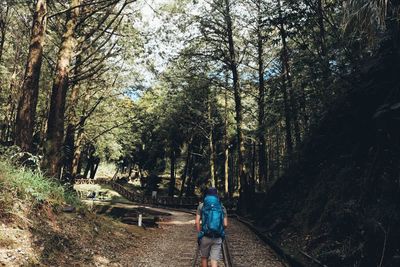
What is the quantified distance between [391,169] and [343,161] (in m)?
3.69

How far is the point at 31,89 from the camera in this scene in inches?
388

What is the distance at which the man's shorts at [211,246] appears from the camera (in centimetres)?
632

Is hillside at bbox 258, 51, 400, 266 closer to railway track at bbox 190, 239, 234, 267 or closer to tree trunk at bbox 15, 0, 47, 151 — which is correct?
railway track at bbox 190, 239, 234, 267

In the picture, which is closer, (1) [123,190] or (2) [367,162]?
(2) [367,162]

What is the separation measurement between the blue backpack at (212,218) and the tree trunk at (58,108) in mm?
6343

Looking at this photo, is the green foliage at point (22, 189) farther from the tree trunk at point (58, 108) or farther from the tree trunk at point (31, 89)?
the tree trunk at point (58, 108)

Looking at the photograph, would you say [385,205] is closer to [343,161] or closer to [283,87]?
[343,161]

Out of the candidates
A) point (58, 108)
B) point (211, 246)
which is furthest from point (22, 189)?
point (58, 108)

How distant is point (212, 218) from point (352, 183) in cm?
500

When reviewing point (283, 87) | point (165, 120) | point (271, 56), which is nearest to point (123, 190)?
point (165, 120)

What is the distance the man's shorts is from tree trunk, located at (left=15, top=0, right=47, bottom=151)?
6.19 meters

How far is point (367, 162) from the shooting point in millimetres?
9203

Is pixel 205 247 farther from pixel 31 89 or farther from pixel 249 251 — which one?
pixel 31 89

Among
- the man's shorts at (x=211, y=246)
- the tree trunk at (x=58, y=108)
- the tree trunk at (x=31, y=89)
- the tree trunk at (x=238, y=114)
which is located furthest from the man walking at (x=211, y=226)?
the tree trunk at (x=238, y=114)
